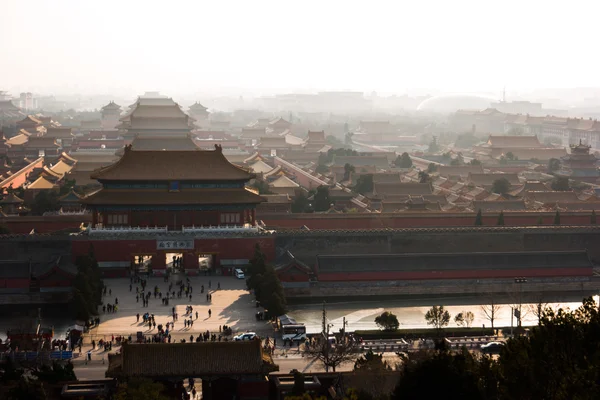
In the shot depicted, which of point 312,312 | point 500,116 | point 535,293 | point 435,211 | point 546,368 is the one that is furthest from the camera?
point 500,116

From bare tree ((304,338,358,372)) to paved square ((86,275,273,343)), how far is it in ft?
8.29

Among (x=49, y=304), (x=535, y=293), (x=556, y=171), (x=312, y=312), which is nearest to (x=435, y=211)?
(x=535, y=293)

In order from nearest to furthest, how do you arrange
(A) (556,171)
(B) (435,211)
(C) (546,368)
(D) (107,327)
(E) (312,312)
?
(C) (546,368)
(D) (107,327)
(E) (312,312)
(B) (435,211)
(A) (556,171)

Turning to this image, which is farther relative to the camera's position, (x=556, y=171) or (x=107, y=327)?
(x=556, y=171)

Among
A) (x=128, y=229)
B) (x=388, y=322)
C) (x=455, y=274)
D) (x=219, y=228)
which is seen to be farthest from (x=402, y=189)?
(x=388, y=322)

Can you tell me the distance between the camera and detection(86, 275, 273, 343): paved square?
27.1 meters

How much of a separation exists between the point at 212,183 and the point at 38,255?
646 cm

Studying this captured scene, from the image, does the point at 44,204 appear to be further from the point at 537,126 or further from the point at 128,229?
the point at 537,126

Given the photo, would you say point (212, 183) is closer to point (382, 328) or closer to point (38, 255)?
point (38, 255)

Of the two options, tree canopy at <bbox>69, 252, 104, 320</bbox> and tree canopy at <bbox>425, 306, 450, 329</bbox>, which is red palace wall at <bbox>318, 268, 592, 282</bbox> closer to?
tree canopy at <bbox>425, 306, 450, 329</bbox>

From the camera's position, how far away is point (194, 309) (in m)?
29.4

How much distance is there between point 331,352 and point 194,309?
22.8 feet

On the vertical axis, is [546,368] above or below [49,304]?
A: above

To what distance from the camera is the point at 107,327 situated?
27312 mm
